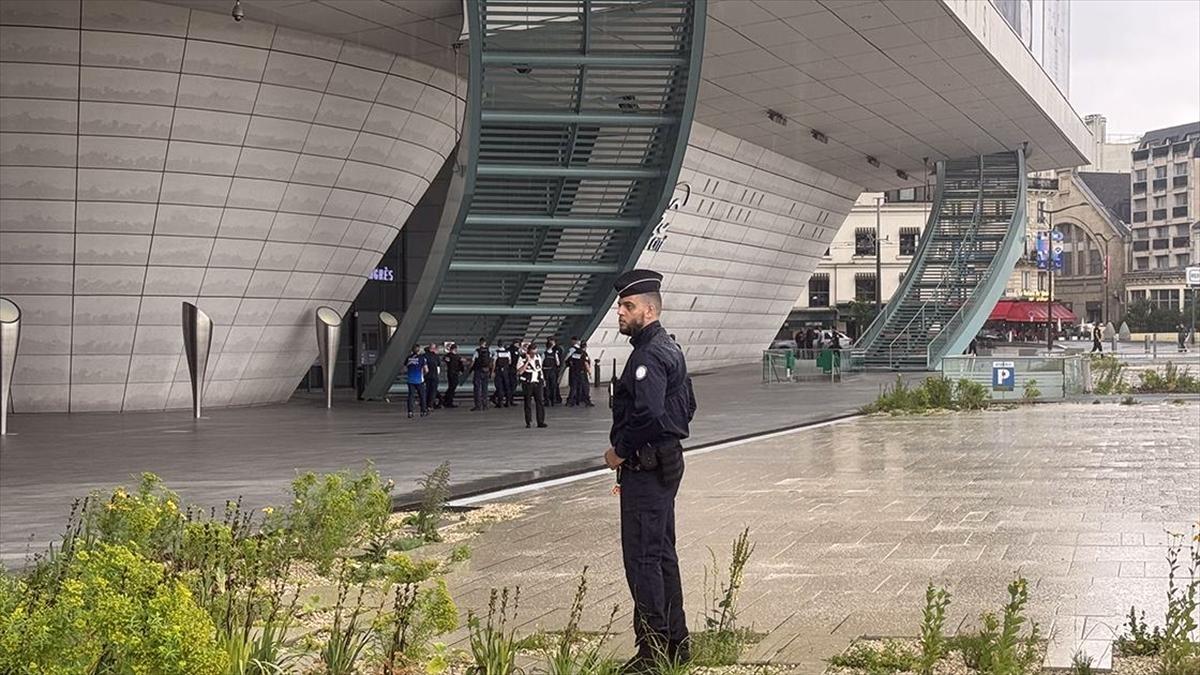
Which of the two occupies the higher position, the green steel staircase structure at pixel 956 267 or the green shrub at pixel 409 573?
the green steel staircase structure at pixel 956 267

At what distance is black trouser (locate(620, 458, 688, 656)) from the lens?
6246mm

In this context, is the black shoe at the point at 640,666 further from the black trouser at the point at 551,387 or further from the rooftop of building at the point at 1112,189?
the rooftop of building at the point at 1112,189

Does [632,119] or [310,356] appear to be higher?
[632,119]

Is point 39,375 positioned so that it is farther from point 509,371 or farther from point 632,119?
point 632,119

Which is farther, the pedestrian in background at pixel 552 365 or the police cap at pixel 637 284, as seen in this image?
the pedestrian in background at pixel 552 365

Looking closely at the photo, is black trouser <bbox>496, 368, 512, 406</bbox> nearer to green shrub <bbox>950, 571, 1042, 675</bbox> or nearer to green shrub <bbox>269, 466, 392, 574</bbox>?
green shrub <bbox>269, 466, 392, 574</bbox>

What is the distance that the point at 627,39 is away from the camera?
2614 cm

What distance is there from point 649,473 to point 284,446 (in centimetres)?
1482

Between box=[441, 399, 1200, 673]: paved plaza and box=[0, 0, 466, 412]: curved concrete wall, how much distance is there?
47.1ft

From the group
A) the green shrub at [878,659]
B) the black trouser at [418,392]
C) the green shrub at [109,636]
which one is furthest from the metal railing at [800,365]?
the green shrub at [109,636]

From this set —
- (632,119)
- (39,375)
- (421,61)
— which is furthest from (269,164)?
(632,119)

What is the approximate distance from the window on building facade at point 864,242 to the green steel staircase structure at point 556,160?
67501mm

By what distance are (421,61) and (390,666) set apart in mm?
26241

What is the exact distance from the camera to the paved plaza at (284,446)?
1440cm
